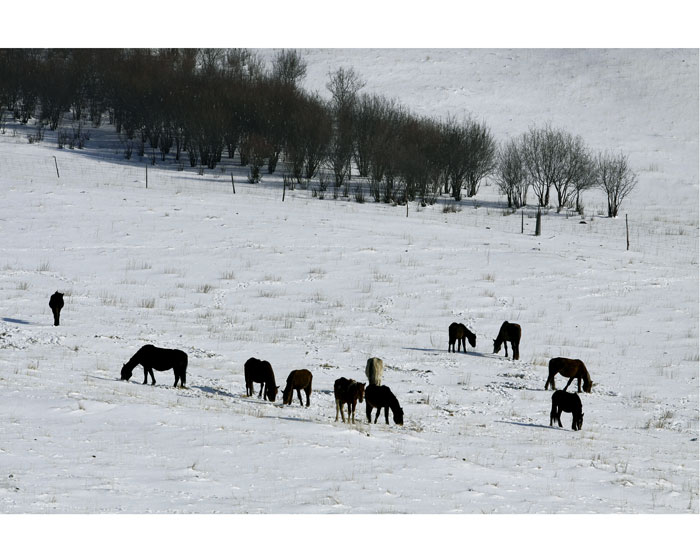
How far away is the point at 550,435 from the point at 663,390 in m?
6.40

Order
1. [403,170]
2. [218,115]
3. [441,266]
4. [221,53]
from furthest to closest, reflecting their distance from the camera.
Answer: [221,53] < [218,115] < [403,170] < [441,266]

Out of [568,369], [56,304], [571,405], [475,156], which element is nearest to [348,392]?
[571,405]

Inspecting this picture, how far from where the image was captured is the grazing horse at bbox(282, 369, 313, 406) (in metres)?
16.5

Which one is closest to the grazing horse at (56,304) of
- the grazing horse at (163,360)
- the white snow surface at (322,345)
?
the white snow surface at (322,345)

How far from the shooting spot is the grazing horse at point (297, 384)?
1655 cm

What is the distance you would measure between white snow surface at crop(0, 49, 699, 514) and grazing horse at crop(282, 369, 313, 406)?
1.61 ft

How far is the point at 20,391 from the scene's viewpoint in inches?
595

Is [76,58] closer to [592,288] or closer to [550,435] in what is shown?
[592,288]

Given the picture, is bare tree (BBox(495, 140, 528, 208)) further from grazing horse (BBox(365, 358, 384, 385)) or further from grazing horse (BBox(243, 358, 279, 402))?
grazing horse (BBox(243, 358, 279, 402))

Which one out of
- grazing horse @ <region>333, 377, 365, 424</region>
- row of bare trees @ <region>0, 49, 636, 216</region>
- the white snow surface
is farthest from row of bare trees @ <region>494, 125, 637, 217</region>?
grazing horse @ <region>333, 377, 365, 424</region>

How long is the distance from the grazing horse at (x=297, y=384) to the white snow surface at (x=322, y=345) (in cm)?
49

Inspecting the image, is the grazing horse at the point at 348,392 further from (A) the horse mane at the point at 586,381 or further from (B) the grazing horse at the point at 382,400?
(A) the horse mane at the point at 586,381

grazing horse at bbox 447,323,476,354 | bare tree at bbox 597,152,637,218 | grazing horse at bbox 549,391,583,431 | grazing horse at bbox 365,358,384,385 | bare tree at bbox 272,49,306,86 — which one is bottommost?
grazing horse at bbox 549,391,583,431

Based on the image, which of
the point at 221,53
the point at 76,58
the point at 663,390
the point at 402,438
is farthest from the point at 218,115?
the point at 402,438
